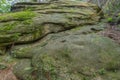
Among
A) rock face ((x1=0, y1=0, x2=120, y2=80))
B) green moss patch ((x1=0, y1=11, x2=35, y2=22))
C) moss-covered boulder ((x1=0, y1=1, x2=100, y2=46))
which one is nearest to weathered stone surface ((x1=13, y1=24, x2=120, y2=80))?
rock face ((x1=0, y1=0, x2=120, y2=80))

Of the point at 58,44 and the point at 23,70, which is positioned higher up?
the point at 58,44

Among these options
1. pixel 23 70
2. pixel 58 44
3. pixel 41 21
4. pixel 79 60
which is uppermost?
pixel 41 21

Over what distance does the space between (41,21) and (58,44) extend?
178 centimetres

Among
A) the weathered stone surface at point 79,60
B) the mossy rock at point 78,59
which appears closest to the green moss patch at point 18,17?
the weathered stone surface at point 79,60

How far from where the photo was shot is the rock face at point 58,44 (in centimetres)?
461

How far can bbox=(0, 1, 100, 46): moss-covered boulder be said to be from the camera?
21.5 ft

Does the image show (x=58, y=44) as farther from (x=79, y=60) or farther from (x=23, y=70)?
(x=23, y=70)

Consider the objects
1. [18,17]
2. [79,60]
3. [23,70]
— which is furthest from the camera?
[18,17]

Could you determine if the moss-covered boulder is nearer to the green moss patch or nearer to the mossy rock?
the green moss patch

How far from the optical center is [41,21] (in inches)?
270

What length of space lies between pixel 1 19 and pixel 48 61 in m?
3.37

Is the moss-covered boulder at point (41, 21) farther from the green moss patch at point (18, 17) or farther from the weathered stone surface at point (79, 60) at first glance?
the weathered stone surface at point (79, 60)

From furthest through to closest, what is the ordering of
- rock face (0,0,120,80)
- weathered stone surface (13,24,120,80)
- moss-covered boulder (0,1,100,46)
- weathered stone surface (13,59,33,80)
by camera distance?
moss-covered boulder (0,1,100,46) < weathered stone surface (13,59,33,80) < rock face (0,0,120,80) < weathered stone surface (13,24,120,80)

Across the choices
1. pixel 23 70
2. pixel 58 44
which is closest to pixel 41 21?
pixel 58 44
